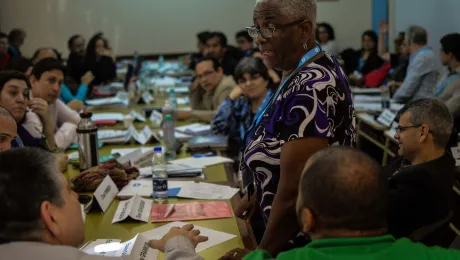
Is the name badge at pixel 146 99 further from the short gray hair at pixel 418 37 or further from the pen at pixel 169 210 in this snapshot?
the pen at pixel 169 210

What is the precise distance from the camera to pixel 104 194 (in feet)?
8.23

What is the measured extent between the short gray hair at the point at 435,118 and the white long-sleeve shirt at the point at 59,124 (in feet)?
6.80

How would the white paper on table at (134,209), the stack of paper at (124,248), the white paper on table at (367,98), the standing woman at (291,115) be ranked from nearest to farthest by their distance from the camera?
the standing woman at (291,115) → the stack of paper at (124,248) → the white paper on table at (134,209) → the white paper on table at (367,98)

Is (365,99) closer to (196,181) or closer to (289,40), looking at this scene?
(196,181)

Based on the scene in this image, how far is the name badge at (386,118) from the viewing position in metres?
4.80

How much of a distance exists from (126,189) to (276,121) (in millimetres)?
1198

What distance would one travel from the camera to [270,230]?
175 centimetres

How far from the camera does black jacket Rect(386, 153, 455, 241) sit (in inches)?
88.4

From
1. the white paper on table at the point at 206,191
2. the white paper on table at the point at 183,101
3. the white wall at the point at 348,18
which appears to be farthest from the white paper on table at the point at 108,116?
the white wall at the point at 348,18

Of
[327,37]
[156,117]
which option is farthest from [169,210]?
[327,37]

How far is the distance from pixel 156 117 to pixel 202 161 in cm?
149

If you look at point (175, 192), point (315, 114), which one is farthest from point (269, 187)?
point (175, 192)

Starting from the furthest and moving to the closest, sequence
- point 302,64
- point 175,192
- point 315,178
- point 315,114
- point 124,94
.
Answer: point 124,94, point 175,192, point 302,64, point 315,114, point 315,178

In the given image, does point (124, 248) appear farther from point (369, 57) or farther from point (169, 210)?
point (369, 57)
